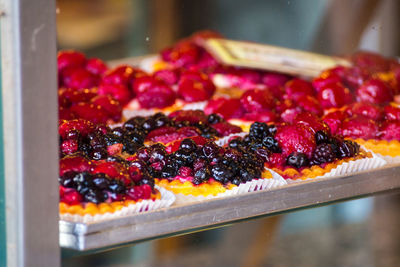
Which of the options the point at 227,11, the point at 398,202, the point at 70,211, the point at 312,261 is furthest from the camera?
the point at 227,11

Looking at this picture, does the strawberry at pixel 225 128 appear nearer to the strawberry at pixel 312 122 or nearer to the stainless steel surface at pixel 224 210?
the strawberry at pixel 312 122

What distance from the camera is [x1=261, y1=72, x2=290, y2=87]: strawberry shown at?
105 inches

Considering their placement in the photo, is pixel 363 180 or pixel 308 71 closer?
pixel 363 180

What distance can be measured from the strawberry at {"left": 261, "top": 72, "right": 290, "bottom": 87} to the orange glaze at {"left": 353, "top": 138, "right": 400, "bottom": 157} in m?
0.77

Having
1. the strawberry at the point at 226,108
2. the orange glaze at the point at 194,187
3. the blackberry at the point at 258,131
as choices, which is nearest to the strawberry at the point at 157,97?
the strawberry at the point at 226,108

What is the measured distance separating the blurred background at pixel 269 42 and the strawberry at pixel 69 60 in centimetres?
26

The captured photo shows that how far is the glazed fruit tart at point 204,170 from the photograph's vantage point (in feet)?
4.95

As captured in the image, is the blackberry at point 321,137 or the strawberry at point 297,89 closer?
the blackberry at point 321,137

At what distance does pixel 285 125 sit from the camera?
1.80 m

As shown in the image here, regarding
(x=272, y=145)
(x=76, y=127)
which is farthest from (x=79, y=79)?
(x=272, y=145)

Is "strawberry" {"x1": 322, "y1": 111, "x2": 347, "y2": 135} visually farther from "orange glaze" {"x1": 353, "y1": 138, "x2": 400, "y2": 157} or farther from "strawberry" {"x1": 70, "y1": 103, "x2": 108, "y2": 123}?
"strawberry" {"x1": 70, "y1": 103, "x2": 108, "y2": 123}

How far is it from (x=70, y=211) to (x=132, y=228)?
12 centimetres

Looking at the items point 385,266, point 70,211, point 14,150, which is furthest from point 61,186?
point 385,266

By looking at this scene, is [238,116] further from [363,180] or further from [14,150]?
[14,150]
